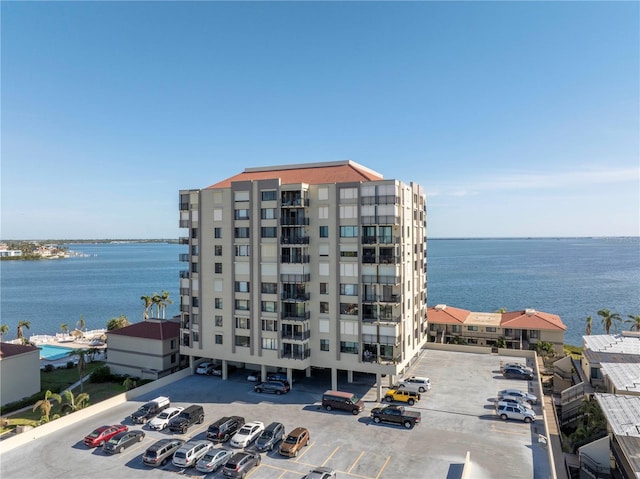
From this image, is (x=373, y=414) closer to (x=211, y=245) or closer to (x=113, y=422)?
(x=113, y=422)

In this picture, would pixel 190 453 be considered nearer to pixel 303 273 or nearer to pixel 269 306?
pixel 269 306

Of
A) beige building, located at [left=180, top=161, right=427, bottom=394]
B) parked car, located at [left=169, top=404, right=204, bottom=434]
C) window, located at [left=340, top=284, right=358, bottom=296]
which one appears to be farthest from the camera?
window, located at [left=340, top=284, right=358, bottom=296]

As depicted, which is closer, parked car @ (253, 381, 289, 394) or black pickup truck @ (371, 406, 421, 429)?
black pickup truck @ (371, 406, 421, 429)

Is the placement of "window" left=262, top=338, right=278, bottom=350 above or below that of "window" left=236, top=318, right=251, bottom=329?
below

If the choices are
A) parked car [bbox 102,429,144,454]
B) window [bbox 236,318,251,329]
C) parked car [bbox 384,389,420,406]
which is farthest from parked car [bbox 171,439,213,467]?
parked car [bbox 384,389,420,406]

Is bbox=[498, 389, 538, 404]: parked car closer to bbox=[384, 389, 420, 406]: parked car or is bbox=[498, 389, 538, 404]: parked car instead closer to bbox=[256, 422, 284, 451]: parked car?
bbox=[384, 389, 420, 406]: parked car

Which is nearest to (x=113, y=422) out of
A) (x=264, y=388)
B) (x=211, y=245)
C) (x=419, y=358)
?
(x=264, y=388)

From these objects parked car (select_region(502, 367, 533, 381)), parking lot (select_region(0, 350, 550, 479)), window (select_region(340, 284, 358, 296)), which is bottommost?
parking lot (select_region(0, 350, 550, 479))
